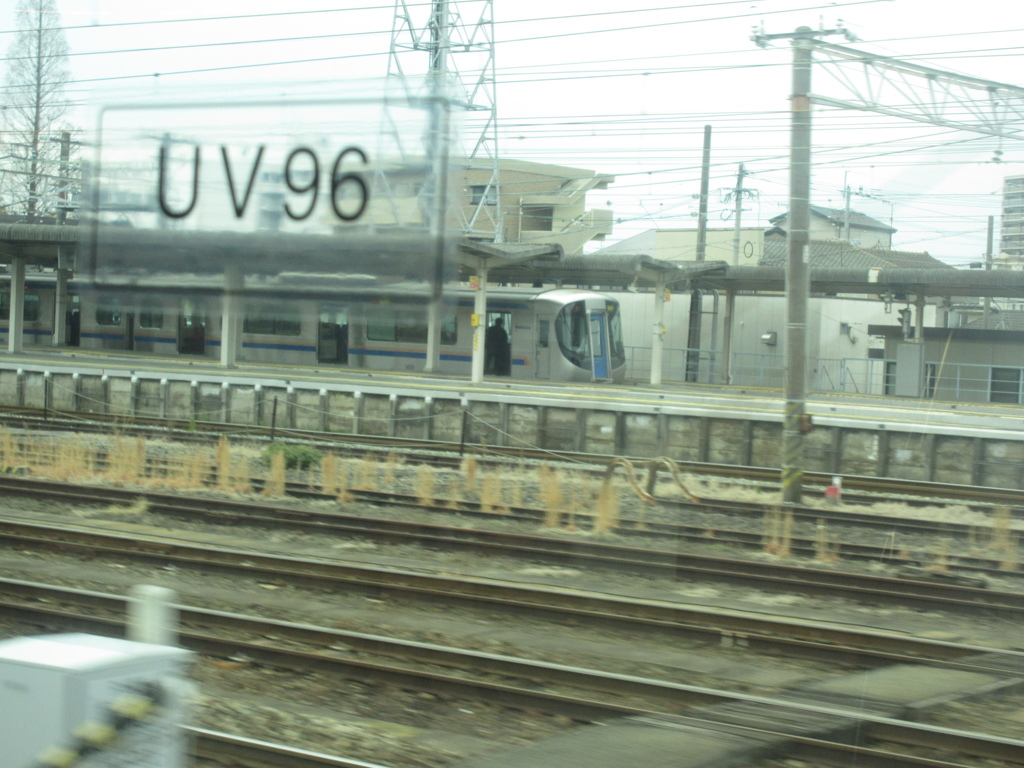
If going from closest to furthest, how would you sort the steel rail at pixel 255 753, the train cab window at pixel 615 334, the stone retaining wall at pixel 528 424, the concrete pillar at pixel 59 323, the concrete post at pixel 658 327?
1. the steel rail at pixel 255 753
2. the stone retaining wall at pixel 528 424
3. the concrete post at pixel 658 327
4. the train cab window at pixel 615 334
5. the concrete pillar at pixel 59 323

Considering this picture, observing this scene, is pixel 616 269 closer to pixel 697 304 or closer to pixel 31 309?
pixel 697 304

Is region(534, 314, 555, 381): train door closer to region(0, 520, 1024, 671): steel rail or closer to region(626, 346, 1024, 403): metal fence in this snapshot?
region(626, 346, 1024, 403): metal fence

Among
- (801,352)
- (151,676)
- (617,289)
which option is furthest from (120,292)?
(617,289)

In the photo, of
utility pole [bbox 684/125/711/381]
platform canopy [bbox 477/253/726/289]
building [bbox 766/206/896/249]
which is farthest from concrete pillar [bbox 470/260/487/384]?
building [bbox 766/206/896/249]

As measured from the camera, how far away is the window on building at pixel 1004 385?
27188mm

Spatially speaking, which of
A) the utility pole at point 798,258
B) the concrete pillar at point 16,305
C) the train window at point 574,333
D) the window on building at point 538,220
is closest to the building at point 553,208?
Answer: the window on building at point 538,220

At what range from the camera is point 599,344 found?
25.8 m

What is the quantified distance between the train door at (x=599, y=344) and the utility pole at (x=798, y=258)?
1339 cm

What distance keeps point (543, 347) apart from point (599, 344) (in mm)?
1662

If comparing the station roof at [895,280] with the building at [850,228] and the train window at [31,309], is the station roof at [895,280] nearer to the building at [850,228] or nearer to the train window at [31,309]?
the building at [850,228]

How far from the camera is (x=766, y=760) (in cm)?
415

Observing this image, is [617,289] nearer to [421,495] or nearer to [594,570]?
[421,495]

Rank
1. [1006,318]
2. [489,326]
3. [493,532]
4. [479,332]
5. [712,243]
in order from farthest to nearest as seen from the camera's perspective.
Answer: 1. [1006,318]
2. [712,243]
3. [489,326]
4. [479,332]
5. [493,532]

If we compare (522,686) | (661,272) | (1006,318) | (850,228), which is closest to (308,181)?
(522,686)
